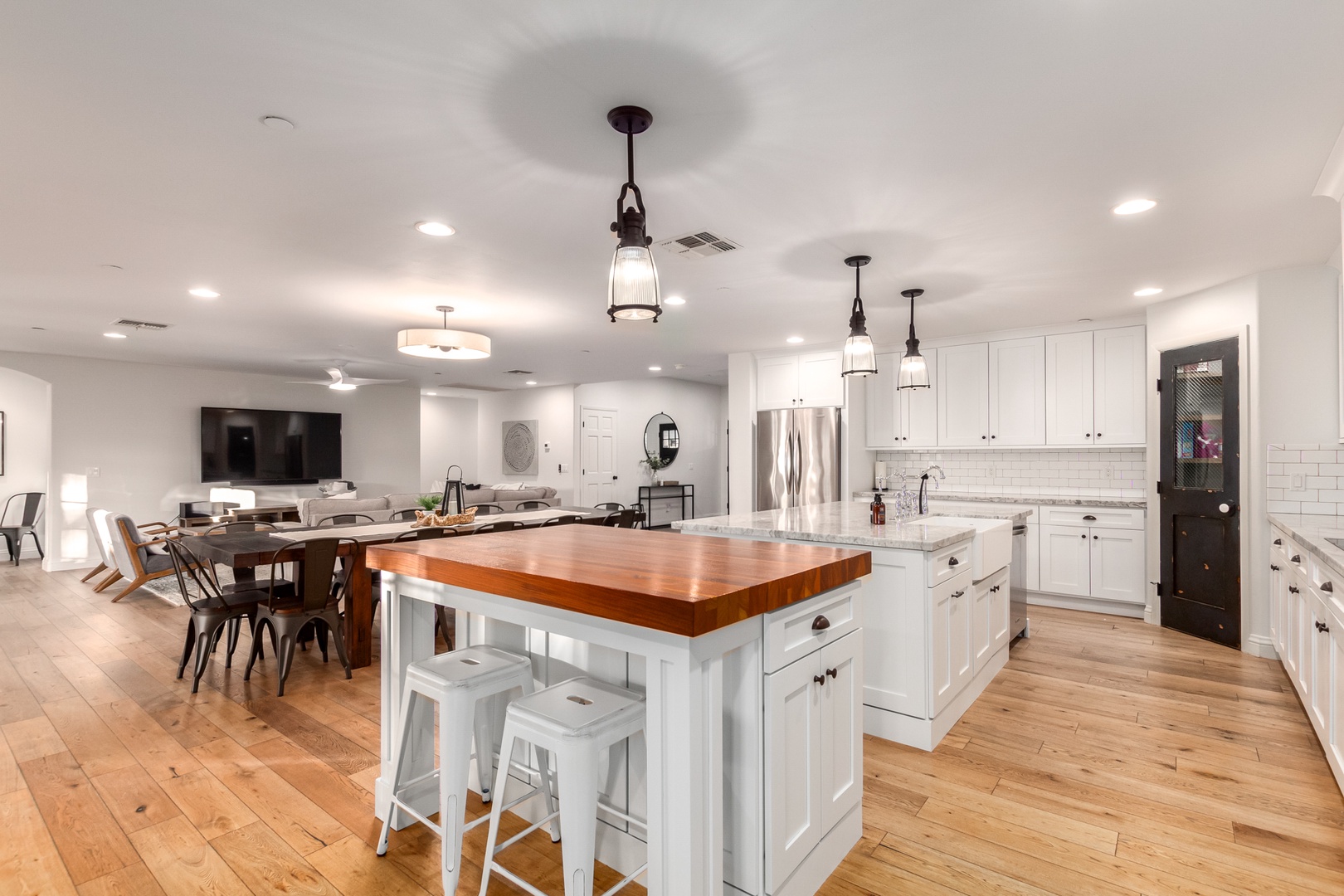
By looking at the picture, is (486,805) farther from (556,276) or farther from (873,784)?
(556,276)

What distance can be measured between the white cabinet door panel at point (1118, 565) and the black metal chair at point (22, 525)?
10.5m

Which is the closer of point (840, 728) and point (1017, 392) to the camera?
point (840, 728)

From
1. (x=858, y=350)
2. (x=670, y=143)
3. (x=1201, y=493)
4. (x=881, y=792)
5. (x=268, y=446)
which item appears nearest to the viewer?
(x=670, y=143)

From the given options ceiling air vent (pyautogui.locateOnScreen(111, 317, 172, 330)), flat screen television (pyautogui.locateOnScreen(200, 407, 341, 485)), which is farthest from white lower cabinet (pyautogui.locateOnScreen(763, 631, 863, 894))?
flat screen television (pyautogui.locateOnScreen(200, 407, 341, 485))

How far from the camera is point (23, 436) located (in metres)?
8.44

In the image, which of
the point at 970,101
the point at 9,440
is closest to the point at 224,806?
the point at 970,101

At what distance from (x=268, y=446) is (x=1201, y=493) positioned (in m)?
9.96

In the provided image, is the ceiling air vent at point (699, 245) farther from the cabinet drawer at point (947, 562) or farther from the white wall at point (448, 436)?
the white wall at point (448, 436)

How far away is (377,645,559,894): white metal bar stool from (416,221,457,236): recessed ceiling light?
2000 millimetres

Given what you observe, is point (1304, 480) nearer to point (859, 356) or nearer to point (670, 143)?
point (859, 356)

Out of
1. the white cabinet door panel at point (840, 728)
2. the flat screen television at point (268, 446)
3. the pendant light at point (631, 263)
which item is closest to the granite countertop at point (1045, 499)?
the white cabinet door panel at point (840, 728)

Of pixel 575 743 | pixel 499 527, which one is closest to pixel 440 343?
pixel 499 527

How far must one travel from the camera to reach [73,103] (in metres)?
2.01

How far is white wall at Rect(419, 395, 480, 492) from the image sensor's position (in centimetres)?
1263
